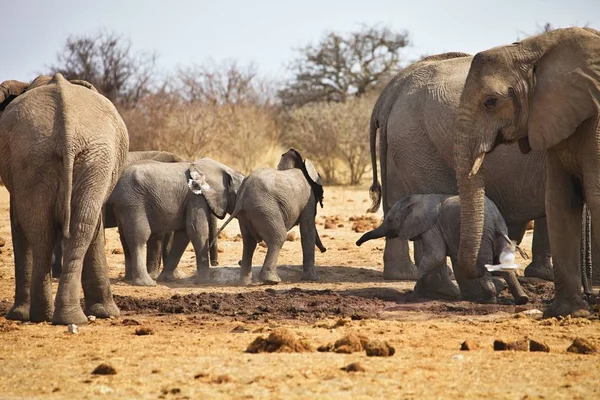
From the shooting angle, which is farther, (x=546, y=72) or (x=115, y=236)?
(x=115, y=236)

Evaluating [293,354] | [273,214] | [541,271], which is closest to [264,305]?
[273,214]

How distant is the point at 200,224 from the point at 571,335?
17.8 feet

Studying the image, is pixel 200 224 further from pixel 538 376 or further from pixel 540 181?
pixel 538 376

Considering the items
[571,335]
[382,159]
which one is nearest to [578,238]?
[571,335]

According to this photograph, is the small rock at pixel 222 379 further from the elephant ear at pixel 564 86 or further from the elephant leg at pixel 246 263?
the elephant leg at pixel 246 263

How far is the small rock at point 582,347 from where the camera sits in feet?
21.0

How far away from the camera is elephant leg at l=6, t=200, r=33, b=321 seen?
320 inches

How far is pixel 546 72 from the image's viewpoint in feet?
25.5

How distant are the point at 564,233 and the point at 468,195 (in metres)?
0.76

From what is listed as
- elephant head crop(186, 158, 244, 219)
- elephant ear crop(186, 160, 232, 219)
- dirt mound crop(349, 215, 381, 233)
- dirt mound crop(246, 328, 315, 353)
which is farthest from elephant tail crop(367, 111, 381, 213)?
dirt mound crop(246, 328, 315, 353)

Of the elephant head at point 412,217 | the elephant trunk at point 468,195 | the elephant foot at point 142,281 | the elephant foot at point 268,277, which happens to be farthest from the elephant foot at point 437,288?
the elephant foot at point 142,281

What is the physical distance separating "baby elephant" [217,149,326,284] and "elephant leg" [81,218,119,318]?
3015 millimetres

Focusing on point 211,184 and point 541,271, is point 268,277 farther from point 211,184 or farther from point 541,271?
point 541,271

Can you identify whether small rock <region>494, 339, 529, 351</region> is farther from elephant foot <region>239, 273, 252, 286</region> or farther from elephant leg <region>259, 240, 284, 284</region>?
elephant foot <region>239, 273, 252, 286</region>
